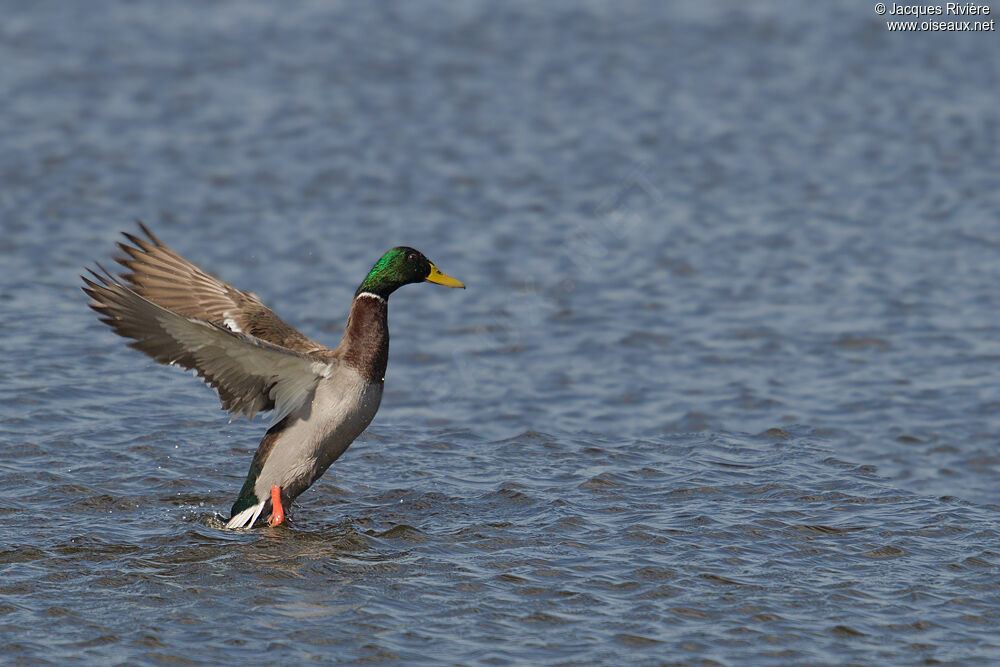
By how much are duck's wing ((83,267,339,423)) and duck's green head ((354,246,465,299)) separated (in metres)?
0.54

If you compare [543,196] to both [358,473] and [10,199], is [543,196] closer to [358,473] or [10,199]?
[10,199]

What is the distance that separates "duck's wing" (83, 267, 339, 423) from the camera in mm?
7414

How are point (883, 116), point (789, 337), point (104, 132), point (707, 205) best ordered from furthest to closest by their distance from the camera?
point (883, 116) < point (104, 132) < point (707, 205) < point (789, 337)

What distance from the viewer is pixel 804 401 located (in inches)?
423

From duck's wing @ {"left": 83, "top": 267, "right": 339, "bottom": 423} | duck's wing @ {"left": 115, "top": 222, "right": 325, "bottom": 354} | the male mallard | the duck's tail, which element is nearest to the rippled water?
the duck's tail

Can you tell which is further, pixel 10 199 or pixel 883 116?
pixel 883 116

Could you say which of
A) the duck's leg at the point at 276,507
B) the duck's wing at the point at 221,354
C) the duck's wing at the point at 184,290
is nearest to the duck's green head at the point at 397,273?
the duck's wing at the point at 221,354

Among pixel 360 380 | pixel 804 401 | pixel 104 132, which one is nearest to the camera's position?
pixel 360 380

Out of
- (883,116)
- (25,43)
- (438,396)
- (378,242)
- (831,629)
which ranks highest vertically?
(25,43)

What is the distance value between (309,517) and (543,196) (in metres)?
7.84

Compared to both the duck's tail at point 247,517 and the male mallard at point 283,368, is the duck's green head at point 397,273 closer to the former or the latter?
the male mallard at point 283,368

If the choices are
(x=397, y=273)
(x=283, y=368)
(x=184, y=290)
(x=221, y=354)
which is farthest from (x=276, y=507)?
(x=184, y=290)

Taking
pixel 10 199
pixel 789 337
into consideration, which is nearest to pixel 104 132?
pixel 10 199

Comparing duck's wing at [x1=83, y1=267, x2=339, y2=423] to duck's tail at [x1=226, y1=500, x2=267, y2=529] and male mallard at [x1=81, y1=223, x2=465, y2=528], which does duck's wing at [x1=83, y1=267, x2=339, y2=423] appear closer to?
male mallard at [x1=81, y1=223, x2=465, y2=528]
